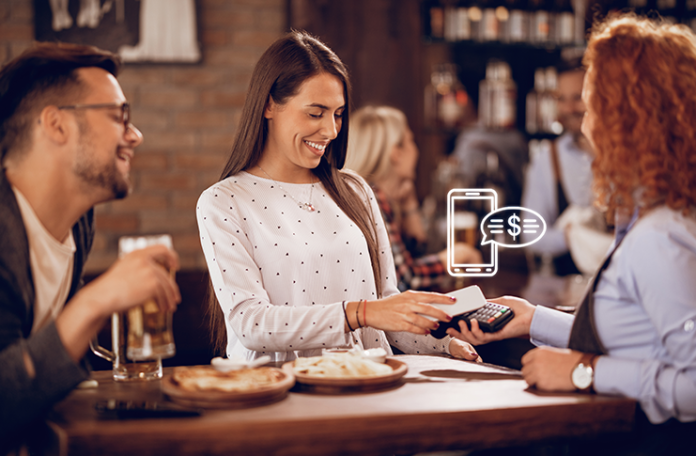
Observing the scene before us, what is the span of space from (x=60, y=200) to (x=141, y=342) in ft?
1.06

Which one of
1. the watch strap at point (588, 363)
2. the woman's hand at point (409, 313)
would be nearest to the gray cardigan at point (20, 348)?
the woman's hand at point (409, 313)

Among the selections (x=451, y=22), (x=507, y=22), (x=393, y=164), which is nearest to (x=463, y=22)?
(x=451, y=22)

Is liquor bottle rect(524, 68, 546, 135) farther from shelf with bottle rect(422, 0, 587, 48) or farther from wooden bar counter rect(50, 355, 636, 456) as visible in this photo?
wooden bar counter rect(50, 355, 636, 456)

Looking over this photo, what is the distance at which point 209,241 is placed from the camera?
1.62 meters

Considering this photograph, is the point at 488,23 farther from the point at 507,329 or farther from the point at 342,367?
the point at 342,367

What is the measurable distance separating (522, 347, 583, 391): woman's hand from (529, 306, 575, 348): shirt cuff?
190 mm

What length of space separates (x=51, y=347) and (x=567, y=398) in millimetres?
900

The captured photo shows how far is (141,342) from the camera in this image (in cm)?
135

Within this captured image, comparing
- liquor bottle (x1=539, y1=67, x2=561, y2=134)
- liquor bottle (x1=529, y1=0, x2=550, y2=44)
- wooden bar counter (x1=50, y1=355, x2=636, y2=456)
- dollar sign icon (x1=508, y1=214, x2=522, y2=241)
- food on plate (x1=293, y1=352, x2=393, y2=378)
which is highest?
liquor bottle (x1=529, y1=0, x2=550, y2=44)

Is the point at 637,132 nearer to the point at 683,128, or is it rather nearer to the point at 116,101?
the point at 683,128

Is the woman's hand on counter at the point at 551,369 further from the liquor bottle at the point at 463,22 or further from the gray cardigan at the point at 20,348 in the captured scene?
the liquor bottle at the point at 463,22

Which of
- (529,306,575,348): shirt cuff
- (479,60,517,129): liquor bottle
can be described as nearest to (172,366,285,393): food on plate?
(529,306,575,348): shirt cuff

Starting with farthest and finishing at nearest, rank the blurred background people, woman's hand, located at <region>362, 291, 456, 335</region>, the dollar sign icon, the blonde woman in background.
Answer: the blurred background people
the blonde woman in background
the dollar sign icon
woman's hand, located at <region>362, 291, 456, 335</region>

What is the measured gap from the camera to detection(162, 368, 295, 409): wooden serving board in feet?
3.77
